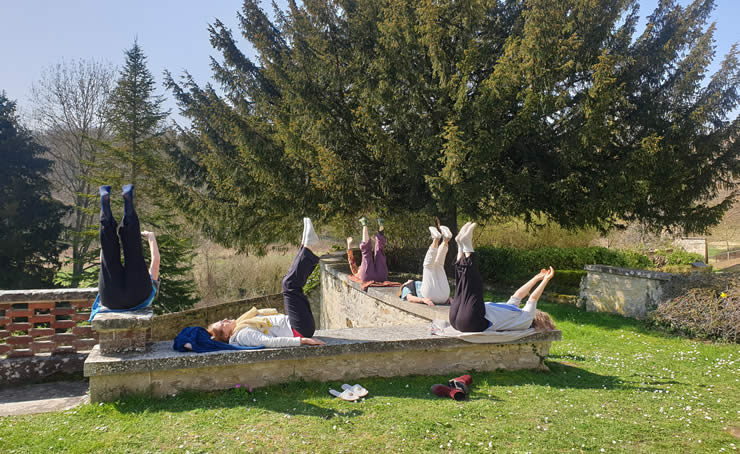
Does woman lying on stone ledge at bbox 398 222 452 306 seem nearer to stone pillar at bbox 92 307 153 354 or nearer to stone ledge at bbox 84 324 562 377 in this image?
stone ledge at bbox 84 324 562 377

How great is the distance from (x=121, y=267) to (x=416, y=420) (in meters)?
3.34

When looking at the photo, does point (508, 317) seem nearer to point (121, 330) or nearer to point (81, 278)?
point (121, 330)

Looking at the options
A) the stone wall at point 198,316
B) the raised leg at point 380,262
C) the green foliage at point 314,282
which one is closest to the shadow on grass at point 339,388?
the raised leg at point 380,262

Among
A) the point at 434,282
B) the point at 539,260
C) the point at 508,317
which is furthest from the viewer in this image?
the point at 539,260

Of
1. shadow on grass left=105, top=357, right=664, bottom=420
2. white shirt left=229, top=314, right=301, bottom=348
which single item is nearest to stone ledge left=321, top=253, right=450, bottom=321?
shadow on grass left=105, top=357, right=664, bottom=420

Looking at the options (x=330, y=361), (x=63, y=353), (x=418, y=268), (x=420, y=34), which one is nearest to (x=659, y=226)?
(x=418, y=268)

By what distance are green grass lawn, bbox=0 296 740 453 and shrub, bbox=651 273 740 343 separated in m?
3.07

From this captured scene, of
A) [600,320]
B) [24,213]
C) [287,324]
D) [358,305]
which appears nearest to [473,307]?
[287,324]

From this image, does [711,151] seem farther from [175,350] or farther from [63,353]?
[63,353]

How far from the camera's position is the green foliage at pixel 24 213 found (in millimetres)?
17767

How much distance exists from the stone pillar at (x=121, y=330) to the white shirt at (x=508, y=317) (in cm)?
382

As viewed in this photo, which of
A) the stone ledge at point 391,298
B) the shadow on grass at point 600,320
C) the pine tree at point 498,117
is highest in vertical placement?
the pine tree at point 498,117

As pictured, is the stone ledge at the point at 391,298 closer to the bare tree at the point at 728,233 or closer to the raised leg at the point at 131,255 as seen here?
the raised leg at the point at 131,255

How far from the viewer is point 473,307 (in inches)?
210
